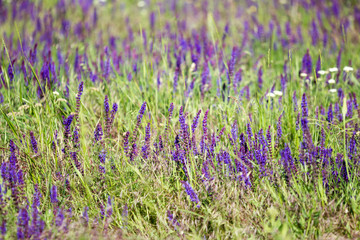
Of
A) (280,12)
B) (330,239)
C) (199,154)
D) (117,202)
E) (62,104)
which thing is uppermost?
(280,12)

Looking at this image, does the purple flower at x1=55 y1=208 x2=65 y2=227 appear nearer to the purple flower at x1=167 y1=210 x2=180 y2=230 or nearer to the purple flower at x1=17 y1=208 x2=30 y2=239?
the purple flower at x1=17 y1=208 x2=30 y2=239

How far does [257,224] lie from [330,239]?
0.42 metres

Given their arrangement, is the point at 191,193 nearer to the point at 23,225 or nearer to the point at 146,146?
the point at 146,146

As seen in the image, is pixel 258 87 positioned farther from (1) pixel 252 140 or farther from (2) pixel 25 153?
(2) pixel 25 153

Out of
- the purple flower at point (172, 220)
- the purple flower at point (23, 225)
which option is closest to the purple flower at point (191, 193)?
the purple flower at point (172, 220)

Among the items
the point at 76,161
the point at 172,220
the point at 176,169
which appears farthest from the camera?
the point at 176,169

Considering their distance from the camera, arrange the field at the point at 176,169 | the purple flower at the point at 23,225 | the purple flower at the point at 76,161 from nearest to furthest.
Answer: the purple flower at the point at 23,225 < the field at the point at 176,169 < the purple flower at the point at 76,161

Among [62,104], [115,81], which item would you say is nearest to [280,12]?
[115,81]

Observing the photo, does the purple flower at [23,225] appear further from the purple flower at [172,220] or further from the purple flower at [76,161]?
the purple flower at [172,220]

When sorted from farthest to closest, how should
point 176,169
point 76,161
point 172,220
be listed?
1. point 176,169
2. point 76,161
3. point 172,220

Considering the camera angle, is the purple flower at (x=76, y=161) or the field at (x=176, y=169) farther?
the purple flower at (x=76, y=161)

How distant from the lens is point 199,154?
2.60m

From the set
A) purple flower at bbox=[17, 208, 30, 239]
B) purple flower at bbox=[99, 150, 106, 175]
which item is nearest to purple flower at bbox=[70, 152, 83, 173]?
purple flower at bbox=[99, 150, 106, 175]

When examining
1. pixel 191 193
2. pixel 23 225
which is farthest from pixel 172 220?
pixel 23 225
